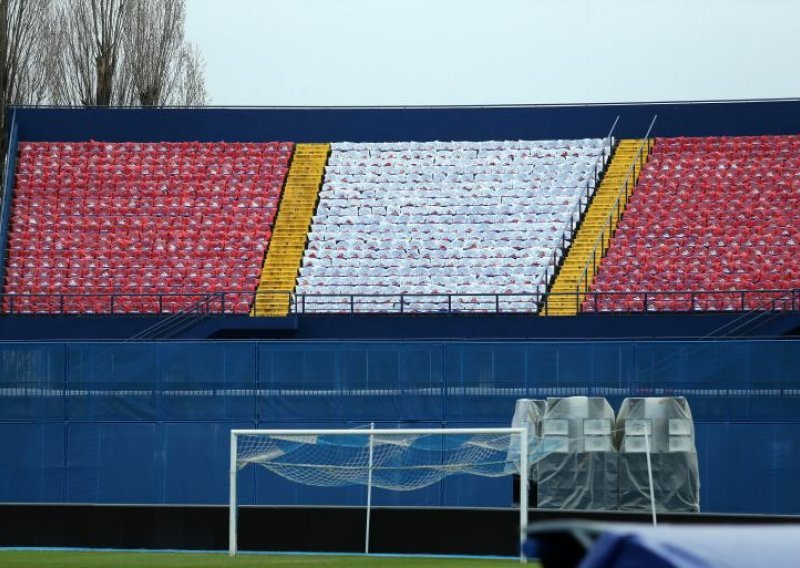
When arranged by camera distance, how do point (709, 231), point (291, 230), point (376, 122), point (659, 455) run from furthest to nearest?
point (376, 122) < point (291, 230) < point (709, 231) < point (659, 455)

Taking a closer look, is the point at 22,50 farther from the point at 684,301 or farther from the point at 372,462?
the point at 372,462

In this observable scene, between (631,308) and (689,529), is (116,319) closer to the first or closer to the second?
(631,308)

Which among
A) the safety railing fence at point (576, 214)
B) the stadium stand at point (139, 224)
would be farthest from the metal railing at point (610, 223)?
the stadium stand at point (139, 224)

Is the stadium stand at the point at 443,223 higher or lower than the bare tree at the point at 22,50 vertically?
lower

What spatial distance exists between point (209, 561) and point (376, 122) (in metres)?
28.0

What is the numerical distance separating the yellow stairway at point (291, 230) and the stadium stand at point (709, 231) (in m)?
8.09

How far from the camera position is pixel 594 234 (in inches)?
1700

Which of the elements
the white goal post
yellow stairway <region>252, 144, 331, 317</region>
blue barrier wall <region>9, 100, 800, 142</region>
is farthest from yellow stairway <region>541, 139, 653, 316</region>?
the white goal post

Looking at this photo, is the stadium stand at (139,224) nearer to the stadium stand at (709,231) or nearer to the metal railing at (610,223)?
the metal railing at (610,223)

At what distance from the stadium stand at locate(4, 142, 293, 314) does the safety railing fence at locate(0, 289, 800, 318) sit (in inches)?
2.4

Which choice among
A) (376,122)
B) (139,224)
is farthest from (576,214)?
(139,224)

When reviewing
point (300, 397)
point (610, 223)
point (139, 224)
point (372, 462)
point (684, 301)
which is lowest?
point (372, 462)

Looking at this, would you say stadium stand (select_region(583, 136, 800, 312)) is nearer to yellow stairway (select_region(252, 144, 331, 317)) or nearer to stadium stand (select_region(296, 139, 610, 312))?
stadium stand (select_region(296, 139, 610, 312))

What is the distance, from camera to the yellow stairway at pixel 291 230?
137ft
